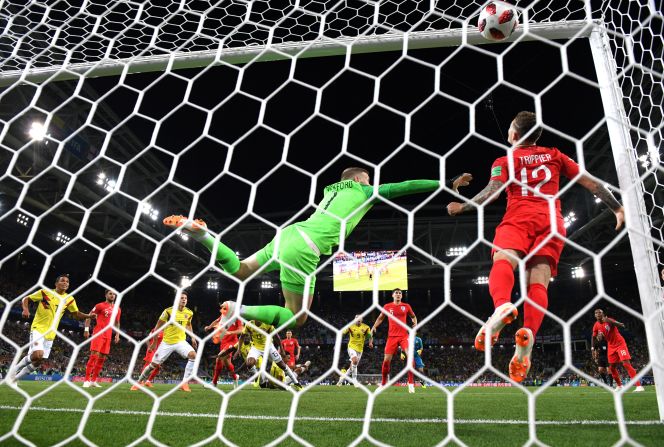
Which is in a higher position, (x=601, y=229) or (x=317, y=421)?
(x=317, y=421)

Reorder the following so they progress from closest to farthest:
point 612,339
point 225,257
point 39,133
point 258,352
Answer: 1. point 39,133
2. point 225,257
3. point 258,352
4. point 612,339

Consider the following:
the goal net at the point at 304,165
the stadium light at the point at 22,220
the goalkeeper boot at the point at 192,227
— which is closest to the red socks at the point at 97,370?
the goal net at the point at 304,165

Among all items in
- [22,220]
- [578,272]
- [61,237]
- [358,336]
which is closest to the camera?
[358,336]

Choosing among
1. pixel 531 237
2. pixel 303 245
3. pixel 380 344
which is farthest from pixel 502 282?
pixel 380 344

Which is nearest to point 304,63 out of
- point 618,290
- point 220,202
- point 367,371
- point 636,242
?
point 636,242

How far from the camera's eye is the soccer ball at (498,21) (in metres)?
2.60

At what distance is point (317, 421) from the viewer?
2826mm

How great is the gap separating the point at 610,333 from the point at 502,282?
704 centimetres

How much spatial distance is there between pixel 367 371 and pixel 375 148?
17.0 metres

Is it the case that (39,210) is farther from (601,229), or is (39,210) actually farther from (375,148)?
(601,229)

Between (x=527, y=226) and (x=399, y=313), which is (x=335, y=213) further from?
(x=399, y=313)

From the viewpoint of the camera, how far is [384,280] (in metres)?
19.1

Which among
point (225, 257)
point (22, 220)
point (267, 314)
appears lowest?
point (22, 220)

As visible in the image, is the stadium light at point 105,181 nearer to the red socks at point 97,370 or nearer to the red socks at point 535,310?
the red socks at point 97,370
